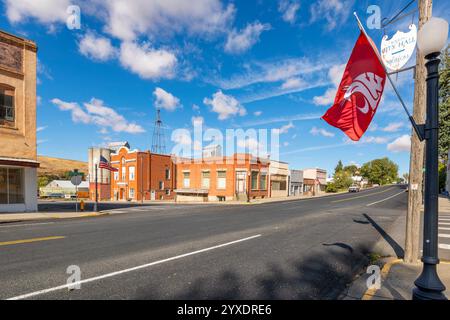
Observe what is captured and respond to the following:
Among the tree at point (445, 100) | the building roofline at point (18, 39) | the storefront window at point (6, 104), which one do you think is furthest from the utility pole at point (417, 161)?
the tree at point (445, 100)

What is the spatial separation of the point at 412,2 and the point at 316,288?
620 centimetres

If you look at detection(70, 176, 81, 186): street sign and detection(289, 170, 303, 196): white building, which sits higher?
detection(70, 176, 81, 186): street sign

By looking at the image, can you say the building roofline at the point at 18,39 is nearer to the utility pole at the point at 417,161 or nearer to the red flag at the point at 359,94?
the red flag at the point at 359,94

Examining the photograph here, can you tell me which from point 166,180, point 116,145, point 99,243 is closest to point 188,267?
point 99,243

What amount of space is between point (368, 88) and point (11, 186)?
71.2ft

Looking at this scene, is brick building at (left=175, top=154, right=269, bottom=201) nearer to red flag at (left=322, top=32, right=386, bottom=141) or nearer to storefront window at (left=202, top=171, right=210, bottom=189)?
storefront window at (left=202, top=171, right=210, bottom=189)

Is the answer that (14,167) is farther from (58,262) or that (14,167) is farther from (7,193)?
(58,262)

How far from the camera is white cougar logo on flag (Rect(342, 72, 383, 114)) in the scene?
5.30 m

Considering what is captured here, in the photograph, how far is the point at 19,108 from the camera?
17688 mm

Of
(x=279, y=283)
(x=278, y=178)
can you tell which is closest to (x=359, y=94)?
(x=279, y=283)

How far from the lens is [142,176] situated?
146 feet

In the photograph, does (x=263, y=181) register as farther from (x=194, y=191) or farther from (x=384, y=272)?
(x=384, y=272)

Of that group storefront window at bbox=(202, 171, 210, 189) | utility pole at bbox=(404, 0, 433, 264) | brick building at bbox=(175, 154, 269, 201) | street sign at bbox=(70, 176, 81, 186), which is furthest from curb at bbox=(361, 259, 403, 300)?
storefront window at bbox=(202, 171, 210, 189)

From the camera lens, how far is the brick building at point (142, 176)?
4472 cm
